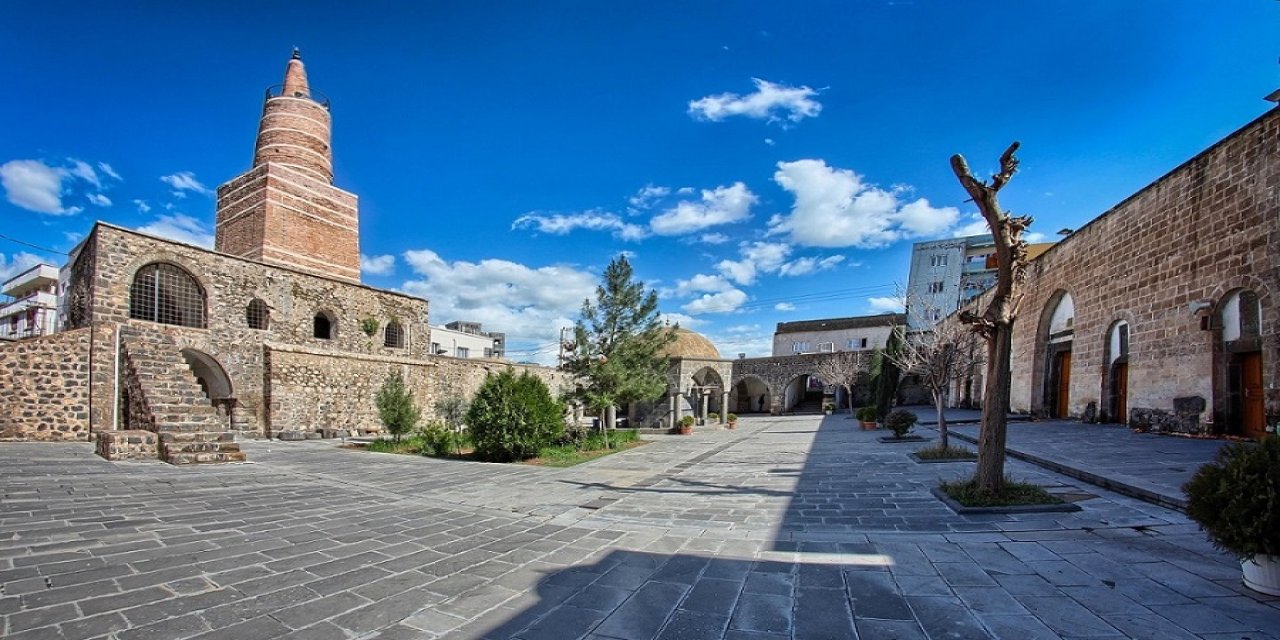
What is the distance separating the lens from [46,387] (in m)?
12.1

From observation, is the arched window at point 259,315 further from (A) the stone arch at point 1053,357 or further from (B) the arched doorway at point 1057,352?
(B) the arched doorway at point 1057,352

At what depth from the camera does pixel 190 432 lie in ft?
35.4

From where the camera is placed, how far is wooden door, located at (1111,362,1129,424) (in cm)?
1430

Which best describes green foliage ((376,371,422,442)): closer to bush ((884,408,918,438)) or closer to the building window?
the building window

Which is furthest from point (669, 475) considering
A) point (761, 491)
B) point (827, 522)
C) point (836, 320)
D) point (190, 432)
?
point (836, 320)

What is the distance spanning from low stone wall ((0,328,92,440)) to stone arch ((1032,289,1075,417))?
1058 inches

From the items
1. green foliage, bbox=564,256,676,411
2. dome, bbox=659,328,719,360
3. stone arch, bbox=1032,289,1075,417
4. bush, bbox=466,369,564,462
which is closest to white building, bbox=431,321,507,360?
dome, bbox=659,328,719,360

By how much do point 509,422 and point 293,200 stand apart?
15.6m

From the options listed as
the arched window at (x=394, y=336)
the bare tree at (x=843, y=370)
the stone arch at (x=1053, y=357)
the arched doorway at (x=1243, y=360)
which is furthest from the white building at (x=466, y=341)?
the arched doorway at (x=1243, y=360)

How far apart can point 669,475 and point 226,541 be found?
21.5ft

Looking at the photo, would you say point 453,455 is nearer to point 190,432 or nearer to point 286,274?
point 190,432

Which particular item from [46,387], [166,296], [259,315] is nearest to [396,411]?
[259,315]

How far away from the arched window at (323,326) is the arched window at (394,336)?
2.20 meters

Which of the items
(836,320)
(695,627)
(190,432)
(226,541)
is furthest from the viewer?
(836,320)
